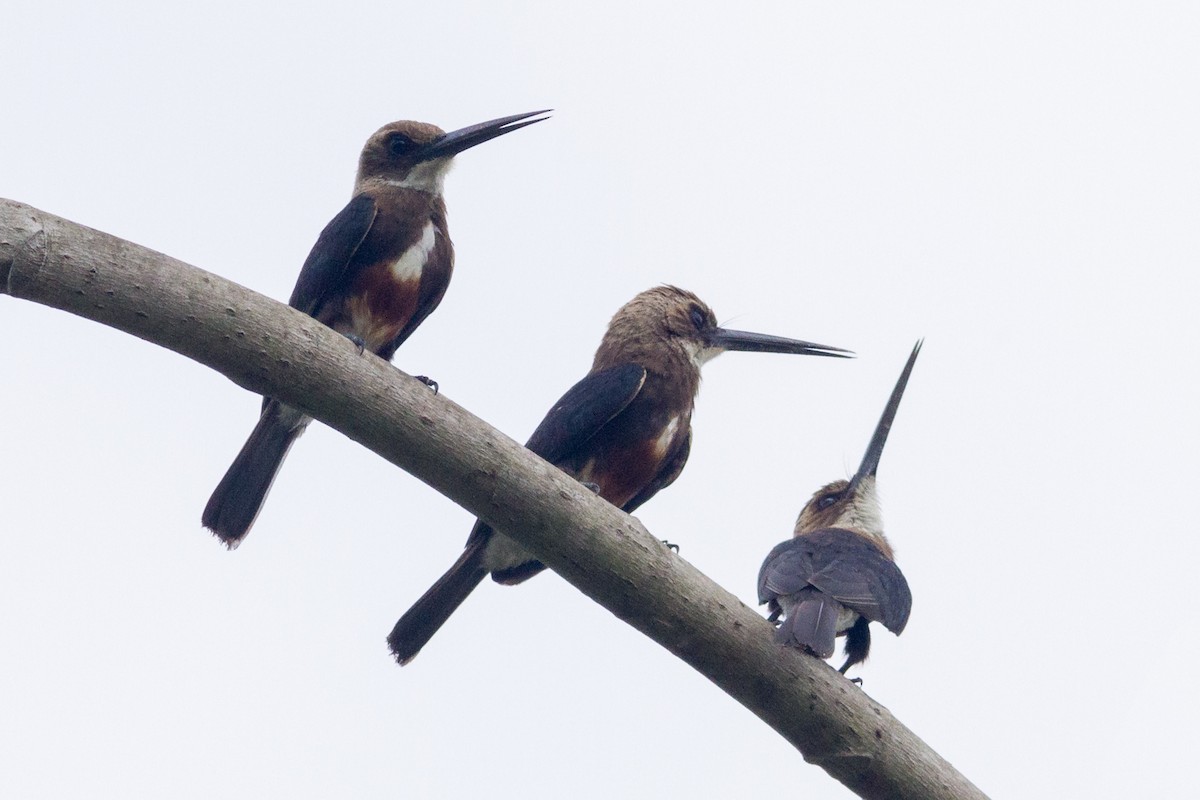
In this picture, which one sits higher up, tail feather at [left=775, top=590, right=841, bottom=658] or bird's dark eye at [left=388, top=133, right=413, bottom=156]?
bird's dark eye at [left=388, top=133, right=413, bottom=156]

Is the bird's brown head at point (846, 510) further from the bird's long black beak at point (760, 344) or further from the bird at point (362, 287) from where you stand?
the bird at point (362, 287)

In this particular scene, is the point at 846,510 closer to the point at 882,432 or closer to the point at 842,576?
the point at 882,432

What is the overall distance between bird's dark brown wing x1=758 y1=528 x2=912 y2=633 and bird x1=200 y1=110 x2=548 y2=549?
6.68 feet

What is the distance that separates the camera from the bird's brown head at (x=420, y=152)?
6.95m

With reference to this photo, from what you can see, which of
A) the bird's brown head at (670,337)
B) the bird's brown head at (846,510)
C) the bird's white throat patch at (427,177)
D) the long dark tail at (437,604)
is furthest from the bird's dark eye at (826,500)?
the bird's white throat patch at (427,177)

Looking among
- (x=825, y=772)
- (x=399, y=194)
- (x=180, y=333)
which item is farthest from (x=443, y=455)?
(x=399, y=194)

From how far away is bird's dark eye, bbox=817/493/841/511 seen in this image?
865cm

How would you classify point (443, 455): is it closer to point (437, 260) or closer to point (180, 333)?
point (180, 333)

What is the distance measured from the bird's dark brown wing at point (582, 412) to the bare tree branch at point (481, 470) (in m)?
1.71

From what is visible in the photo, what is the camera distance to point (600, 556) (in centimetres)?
459

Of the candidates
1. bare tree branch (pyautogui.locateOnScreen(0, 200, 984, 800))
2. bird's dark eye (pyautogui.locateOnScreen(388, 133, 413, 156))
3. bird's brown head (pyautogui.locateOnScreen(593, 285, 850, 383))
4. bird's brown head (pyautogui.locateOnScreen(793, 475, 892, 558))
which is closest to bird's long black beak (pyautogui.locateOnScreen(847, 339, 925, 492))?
bird's brown head (pyautogui.locateOnScreen(793, 475, 892, 558))

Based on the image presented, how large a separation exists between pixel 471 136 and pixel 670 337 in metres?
1.43

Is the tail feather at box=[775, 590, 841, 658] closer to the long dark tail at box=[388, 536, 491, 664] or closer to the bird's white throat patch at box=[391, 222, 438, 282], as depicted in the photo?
the long dark tail at box=[388, 536, 491, 664]

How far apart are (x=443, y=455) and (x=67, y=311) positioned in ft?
3.92
